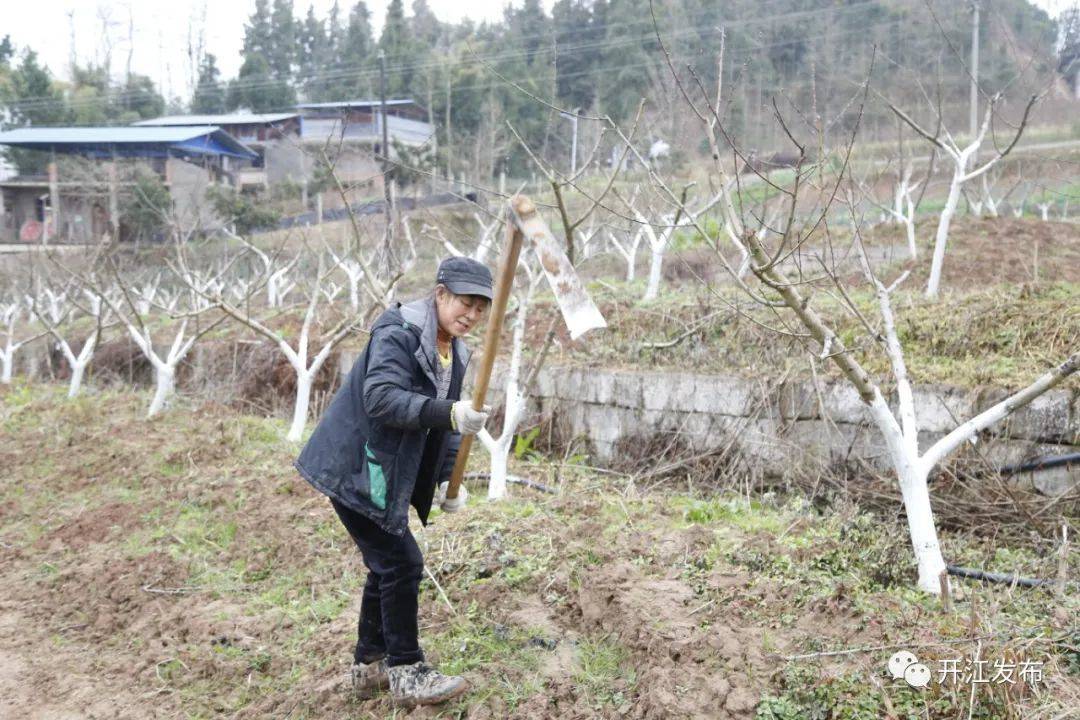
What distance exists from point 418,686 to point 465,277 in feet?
5.16

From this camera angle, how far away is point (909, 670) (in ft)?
10.9

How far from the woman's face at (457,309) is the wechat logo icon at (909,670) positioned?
1.93m

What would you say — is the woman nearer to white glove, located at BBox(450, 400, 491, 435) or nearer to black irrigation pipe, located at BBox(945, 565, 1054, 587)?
white glove, located at BBox(450, 400, 491, 435)

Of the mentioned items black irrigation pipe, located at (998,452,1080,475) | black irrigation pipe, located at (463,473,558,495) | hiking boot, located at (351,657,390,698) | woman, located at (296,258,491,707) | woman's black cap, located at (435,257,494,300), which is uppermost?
woman's black cap, located at (435,257,494,300)

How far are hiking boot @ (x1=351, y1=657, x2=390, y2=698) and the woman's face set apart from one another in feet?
4.54

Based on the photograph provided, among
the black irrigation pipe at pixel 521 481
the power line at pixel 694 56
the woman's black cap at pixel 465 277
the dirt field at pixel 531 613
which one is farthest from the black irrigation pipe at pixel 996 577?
the power line at pixel 694 56

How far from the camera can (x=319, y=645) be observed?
444cm

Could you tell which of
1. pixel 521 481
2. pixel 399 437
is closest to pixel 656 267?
pixel 521 481

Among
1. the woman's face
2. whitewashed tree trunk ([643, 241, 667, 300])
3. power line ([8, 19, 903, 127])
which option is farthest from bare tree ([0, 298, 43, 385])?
the woman's face

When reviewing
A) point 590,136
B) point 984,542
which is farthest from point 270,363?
point 984,542

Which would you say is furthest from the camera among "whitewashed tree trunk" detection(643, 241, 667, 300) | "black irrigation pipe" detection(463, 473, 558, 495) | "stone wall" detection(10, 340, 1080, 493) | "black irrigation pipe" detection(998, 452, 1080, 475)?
"whitewashed tree trunk" detection(643, 241, 667, 300)

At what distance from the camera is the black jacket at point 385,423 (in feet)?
10.9

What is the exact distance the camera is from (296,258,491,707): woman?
335 centimetres

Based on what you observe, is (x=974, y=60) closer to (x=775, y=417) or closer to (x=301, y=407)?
(x=775, y=417)
